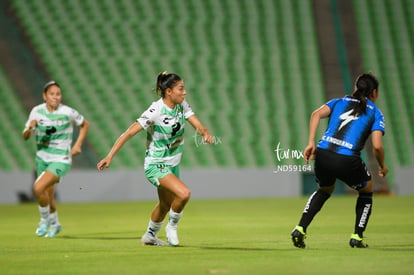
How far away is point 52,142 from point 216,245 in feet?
10.9

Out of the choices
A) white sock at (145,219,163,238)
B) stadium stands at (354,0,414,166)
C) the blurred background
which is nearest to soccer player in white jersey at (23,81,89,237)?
white sock at (145,219,163,238)

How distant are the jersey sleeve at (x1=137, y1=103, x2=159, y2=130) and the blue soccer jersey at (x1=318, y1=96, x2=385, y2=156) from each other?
1.85m

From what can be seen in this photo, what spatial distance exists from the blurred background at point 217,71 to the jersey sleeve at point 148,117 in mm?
12464

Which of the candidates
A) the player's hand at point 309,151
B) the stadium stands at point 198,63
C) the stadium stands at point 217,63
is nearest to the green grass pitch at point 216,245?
the player's hand at point 309,151

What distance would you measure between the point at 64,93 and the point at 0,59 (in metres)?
2.31

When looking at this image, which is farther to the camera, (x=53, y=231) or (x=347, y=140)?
(x=53, y=231)

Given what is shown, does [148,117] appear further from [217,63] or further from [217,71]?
[217,63]

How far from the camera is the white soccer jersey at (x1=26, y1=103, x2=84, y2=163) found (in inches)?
438

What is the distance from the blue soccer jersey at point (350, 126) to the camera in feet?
26.9

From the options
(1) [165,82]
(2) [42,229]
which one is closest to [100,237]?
(2) [42,229]

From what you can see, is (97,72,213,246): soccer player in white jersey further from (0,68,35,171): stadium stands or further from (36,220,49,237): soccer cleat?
(0,68,35,171): stadium stands

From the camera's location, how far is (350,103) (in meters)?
8.24

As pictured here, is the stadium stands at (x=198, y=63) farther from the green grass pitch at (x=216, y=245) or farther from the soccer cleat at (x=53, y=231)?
the soccer cleat at (x=53, y=231)

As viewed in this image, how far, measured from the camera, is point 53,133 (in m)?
11.2
